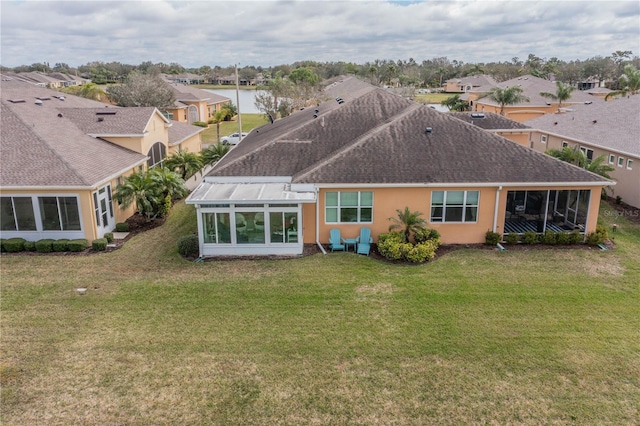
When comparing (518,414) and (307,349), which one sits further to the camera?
(307,349)

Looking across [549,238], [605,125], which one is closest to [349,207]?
[549,238]

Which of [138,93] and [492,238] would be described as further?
[138,93]

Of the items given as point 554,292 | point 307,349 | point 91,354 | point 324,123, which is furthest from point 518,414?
point 324,123

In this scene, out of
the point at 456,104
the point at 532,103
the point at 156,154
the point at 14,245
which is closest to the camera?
the point at 14,245

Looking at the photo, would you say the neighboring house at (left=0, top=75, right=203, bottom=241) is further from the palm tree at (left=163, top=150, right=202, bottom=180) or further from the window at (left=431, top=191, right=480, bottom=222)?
the window at (left=431, top=191, right=480, bottom=222)

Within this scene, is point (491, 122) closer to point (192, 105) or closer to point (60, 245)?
point (60, 245)

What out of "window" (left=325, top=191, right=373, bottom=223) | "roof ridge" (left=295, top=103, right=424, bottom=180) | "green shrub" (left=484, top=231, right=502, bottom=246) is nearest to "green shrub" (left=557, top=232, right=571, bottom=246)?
"green shrub" (left=484, top=231, right=502, bottom=246)

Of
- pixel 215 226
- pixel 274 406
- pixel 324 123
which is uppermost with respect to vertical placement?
pixel 324 123

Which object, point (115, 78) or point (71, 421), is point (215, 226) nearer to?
point (71, 421)
